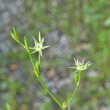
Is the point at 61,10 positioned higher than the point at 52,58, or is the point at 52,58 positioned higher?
the point at 61,10

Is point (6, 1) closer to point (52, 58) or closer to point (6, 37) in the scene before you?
point (6, 37)

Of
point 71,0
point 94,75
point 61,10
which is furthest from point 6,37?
point 94,75

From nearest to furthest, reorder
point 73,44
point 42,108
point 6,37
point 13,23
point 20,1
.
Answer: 1. point 42,108
2. point 73,44
3. point 6,37
4. point 13,23
5. point 20,1

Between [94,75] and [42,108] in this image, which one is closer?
[42,108]

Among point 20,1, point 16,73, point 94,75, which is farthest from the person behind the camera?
point 20,1

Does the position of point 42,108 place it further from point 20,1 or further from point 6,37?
point 20,1

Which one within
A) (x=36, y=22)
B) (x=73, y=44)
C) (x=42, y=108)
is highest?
(x=36, y=22)

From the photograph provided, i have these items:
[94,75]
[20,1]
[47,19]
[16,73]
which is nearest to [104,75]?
[94,75]
